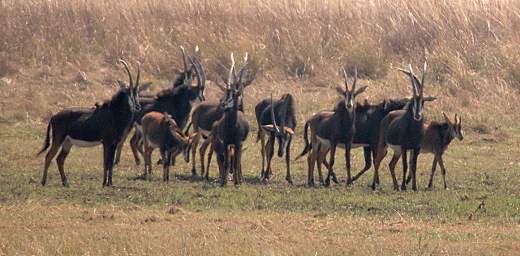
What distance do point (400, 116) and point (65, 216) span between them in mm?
6483

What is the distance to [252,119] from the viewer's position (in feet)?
91.9

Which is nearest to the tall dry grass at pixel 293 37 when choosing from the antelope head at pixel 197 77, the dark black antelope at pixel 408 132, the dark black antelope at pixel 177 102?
the antelope head at pixel 197 77

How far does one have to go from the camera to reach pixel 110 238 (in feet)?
48.9

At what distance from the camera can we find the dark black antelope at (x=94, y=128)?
19953 millimetres

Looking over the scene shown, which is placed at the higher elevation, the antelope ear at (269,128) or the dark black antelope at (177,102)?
the dark black antelope at (177,102)

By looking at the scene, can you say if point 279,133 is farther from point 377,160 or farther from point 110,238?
point 110,238

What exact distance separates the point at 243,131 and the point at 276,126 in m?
1.10

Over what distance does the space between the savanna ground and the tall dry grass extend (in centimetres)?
5

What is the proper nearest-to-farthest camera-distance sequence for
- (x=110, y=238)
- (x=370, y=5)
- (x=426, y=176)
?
1. (x=110, y=238)
2. (x=426, y=176)
3. (x=370, y=5)

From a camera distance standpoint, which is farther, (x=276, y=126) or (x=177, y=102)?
(x=177, y=102)

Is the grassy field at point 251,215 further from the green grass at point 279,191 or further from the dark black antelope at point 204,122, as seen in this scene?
the dark black antelope at point 204,122

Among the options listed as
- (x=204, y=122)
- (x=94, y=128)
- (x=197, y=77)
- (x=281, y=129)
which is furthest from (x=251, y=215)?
(x=197, y=77)

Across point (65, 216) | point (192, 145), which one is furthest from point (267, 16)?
point (65, 216)

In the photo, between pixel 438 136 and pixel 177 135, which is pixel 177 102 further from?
pixel 438 136
